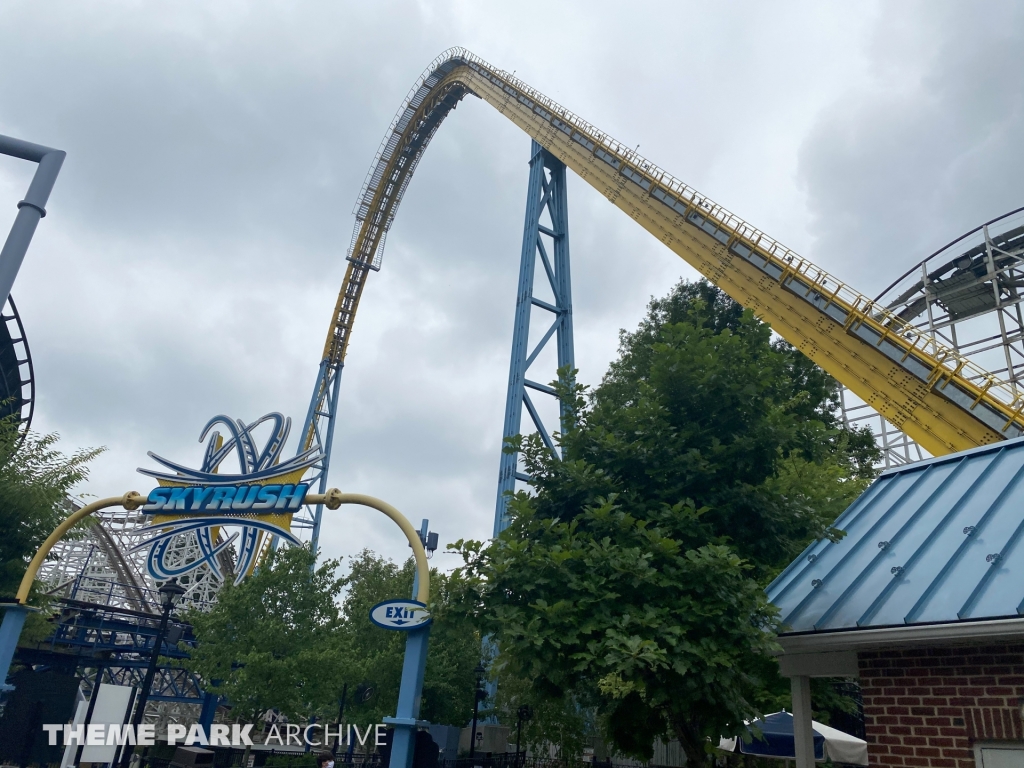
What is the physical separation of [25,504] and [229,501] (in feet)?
13.5

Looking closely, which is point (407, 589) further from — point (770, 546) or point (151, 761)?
point (770, 546)

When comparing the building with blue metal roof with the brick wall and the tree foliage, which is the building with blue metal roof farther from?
the tree foliage

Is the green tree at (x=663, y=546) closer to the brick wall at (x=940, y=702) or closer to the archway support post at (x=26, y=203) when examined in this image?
the brick wall at (x=940, y=702)

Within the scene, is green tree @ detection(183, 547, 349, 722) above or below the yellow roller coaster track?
below

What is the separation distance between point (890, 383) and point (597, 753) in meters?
14.8

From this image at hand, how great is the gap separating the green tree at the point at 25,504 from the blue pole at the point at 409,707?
356 inches

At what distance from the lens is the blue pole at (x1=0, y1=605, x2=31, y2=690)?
1418cm

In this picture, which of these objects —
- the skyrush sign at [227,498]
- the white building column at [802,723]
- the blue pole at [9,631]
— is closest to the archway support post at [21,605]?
the blue pole at [9,631]

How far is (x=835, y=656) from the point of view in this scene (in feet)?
25.3

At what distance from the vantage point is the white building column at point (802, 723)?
805cm

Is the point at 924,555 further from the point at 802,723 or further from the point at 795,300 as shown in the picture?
the point at 795,300

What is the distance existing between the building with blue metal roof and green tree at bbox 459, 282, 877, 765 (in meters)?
0.56

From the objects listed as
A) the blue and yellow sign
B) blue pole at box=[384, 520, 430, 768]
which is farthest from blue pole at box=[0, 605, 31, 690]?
blue pole at box=[384, 520, 430, 768]

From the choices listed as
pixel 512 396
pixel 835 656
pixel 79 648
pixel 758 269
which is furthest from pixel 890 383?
pixel 79 648
